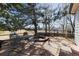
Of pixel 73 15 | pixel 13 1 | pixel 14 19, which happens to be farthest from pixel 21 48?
pixel 73 15

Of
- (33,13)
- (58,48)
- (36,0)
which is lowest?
(58,48)

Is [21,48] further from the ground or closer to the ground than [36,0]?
closer to the ground

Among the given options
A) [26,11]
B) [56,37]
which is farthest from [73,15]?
[26,11]

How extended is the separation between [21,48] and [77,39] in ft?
2.35

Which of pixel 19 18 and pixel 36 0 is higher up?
pixel 36 0

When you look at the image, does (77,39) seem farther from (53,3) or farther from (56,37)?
(53,3)

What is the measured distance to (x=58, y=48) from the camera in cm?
262

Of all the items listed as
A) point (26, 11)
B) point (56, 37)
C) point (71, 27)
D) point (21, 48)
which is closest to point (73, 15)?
point (71, 27)

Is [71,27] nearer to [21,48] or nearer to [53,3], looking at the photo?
[53,3]

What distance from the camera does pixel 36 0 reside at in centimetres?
A: 264

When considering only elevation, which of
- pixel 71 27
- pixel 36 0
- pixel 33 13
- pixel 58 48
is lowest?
pixel 58 48

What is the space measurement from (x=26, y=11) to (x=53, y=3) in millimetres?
355

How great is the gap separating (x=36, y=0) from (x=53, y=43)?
1.92ft

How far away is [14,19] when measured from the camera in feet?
8.61
